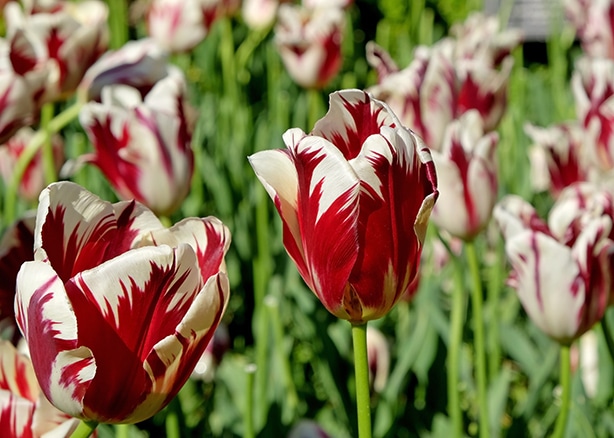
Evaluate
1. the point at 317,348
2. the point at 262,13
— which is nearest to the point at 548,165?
the point at 317,348

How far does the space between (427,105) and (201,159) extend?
3.19ft

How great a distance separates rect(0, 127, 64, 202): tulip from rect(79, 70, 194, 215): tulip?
1.61ft

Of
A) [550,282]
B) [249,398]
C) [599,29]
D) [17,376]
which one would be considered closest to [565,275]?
[550,282]

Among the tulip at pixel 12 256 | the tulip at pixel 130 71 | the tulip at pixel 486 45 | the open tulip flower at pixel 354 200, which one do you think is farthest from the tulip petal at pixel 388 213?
the tulip at pixel 486 45

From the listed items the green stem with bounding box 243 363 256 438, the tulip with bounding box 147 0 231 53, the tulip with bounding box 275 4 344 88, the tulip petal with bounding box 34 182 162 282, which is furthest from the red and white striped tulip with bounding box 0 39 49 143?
the tulip with bounding box 147 0 231 53

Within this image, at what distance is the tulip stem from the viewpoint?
0.63 metres

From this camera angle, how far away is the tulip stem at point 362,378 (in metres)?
0.63

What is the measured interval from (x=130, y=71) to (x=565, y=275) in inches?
28.7

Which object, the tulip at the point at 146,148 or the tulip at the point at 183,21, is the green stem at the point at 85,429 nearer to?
the tulip at the point at 146,148

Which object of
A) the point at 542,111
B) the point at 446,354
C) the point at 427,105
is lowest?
the point at 446,354

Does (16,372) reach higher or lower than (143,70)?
lower

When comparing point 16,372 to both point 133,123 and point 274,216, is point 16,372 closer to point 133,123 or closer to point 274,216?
point 133,123

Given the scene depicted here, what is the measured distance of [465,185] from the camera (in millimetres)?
1174

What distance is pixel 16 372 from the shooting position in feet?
2.47
